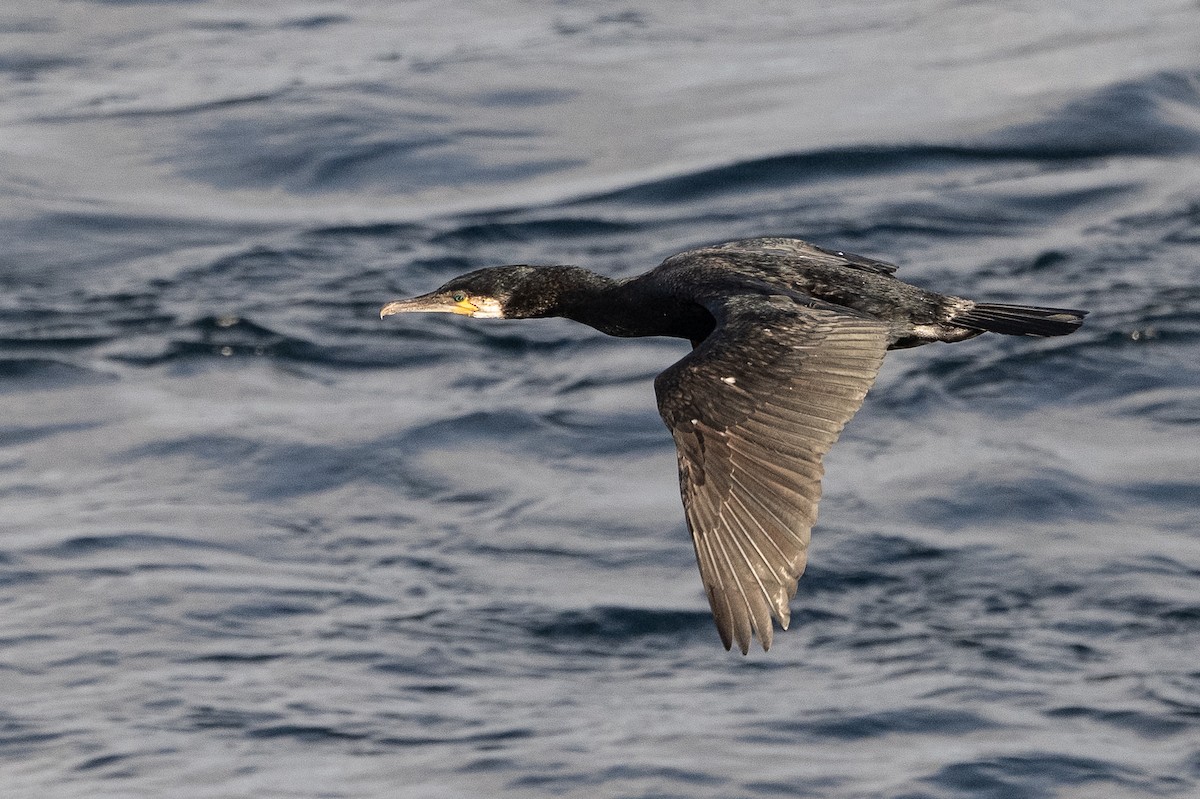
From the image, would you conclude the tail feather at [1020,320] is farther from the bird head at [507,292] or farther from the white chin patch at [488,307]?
the white chin patch at [488,307]

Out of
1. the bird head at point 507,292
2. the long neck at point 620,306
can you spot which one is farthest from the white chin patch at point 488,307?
the long neck at point 620,306

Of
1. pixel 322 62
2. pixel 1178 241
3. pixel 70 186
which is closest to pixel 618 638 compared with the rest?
pixel 1178 241

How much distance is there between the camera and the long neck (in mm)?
9461

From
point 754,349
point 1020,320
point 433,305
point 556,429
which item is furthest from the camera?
point 556,429

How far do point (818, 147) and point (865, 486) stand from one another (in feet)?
19.4

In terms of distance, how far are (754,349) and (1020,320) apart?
5.24 feet

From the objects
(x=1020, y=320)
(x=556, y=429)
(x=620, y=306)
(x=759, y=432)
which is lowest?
(x=556, y=429)

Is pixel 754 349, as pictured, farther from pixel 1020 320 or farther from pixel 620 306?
pixel 1020 320

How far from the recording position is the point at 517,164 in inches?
930

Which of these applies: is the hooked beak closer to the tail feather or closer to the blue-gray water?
the tail feather

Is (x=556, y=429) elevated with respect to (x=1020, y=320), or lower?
lower

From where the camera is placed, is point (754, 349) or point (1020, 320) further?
point (1020, 320)

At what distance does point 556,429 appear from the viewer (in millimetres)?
19328

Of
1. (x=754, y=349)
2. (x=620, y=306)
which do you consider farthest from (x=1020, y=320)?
(x=620, y=306)
